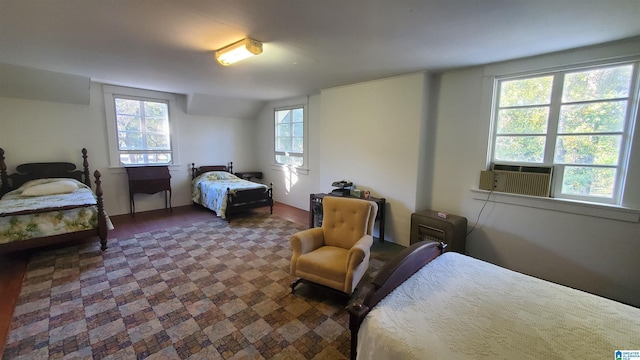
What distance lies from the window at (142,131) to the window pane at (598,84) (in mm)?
6309

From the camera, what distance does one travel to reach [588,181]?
2.62 meters

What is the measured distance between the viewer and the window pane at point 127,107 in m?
4.84

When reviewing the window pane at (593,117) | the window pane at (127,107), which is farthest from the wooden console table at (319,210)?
the window pane at (127,107)

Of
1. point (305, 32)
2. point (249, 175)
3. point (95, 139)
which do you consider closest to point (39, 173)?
point (95, 139)

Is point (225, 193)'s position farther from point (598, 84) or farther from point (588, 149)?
point (598, 84)

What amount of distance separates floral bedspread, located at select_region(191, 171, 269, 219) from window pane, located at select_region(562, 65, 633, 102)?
15.0 ft

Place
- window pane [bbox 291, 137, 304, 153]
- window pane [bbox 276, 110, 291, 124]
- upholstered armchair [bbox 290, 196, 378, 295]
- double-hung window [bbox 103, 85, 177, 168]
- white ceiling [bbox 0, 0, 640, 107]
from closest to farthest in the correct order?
white ceiling [bbox 0, 0, 640, 107] → upholstered armchair [bbox 290, 196, 378, 295] → double-hung window [bbox 103, 85, 177, 168] → window pane [bbox 291, 137, 304, 153] → window pane [bbox 276, 110, 291, 124]

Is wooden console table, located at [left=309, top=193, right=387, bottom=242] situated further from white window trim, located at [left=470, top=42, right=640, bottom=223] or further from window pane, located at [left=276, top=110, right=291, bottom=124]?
window pane, located at [left=276, top=110, right=291, bottom=124]

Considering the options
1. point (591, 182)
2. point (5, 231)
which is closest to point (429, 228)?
point (591, 182)

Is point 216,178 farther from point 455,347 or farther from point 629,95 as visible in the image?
point 629,95

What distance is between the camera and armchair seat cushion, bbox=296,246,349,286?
2312 millimetres

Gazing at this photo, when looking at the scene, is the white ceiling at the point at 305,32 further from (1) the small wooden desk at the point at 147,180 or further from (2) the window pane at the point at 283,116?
(2) the window pane at the point at 283,116

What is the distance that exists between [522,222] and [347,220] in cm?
199

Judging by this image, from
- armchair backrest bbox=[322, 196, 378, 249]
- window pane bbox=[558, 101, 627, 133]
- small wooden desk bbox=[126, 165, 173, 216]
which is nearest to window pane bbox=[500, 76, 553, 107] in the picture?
window pane bbox=[558, 101, 627, 133]
